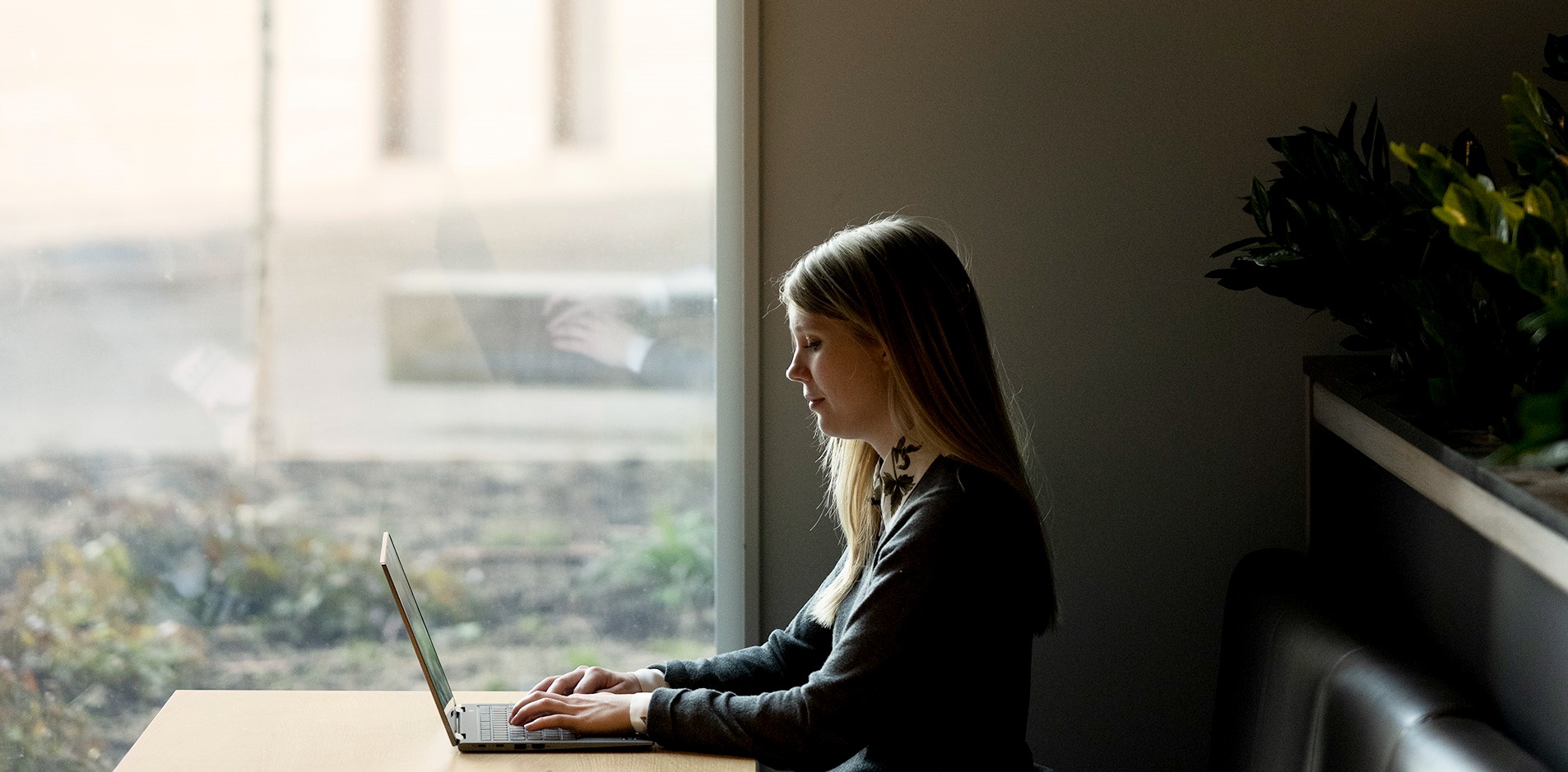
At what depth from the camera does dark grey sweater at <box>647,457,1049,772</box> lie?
159 centimetres

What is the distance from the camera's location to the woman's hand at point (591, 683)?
1.80 m

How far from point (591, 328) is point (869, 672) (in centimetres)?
103

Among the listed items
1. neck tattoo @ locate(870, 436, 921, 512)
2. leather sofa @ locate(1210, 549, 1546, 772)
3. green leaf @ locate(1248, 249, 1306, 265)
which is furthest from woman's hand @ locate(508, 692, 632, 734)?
green leaf @ locate(1248, 249, 1306, 265)

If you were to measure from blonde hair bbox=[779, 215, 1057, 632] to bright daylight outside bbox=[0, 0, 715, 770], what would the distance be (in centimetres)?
70

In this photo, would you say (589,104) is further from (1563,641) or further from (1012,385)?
(1563,641)

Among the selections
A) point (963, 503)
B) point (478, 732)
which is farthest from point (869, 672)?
point (478, 732)

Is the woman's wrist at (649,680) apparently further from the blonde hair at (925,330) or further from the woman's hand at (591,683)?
the blonde hair at (925,330)

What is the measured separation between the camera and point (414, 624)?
5.62 feet

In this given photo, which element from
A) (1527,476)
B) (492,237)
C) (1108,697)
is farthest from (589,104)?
(1527,476)

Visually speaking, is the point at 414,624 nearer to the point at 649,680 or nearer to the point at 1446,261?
the point at 649,680

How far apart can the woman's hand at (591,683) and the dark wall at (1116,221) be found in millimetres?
589

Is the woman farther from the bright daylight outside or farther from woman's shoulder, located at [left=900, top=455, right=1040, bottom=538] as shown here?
the bright daylight outside

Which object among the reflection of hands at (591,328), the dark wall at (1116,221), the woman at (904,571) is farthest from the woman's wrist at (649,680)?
the reflection of hands at (591,328)

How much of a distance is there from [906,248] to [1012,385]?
671mm
